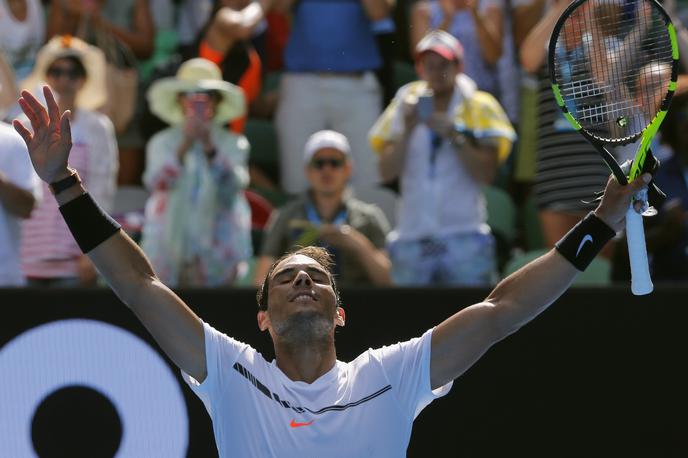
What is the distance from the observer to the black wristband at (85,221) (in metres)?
4.03

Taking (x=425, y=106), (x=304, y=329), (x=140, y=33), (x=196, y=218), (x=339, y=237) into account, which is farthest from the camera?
(x=140, y=33)

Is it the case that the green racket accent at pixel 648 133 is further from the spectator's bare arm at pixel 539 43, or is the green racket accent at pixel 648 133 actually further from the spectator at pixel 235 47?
the spectator at pixel 235 47

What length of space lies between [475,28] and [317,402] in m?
4.29

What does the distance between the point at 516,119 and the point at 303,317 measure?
426 centimetres

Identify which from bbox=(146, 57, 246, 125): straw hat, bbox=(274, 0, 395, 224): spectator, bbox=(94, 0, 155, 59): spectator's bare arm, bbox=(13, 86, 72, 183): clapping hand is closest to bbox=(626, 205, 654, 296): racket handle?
bbox=(13, 86, 72, 183): clapping hand

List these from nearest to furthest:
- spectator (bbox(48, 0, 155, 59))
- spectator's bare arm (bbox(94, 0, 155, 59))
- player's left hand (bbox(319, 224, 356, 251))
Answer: player's left hand (bbox(319, 224, 356, 251)) → spectator (bbox(48, 0, 155, 59)) → spectator's bare arm (bbox(94, 0, 155, 59))

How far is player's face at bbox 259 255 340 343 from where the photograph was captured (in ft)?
13.7

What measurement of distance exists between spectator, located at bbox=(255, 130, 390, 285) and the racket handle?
2736mm

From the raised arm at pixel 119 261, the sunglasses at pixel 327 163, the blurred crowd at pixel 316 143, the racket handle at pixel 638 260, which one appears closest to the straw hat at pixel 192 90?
the blurred crowd at pixel 316 143

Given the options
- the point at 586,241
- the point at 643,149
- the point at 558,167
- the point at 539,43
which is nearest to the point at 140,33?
the point at 539,43

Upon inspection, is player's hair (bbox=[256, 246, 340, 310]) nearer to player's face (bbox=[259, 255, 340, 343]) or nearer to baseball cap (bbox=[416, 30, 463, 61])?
player's face (bbox=[259, 255, 340, 343])

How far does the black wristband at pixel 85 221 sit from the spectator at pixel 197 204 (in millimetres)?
2742

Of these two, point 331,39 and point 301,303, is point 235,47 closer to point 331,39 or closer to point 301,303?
point 331,39

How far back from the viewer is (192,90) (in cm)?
730
